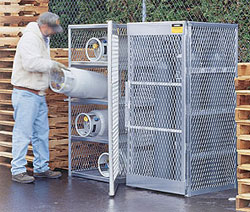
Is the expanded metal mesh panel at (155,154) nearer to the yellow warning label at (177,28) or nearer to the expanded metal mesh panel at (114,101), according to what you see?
the expanded metal mesh panel at (114,101)

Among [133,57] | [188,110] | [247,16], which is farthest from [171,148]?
[247,16]

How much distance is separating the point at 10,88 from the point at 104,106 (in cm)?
161

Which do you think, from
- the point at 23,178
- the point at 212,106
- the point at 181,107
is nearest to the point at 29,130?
the point at 23,178

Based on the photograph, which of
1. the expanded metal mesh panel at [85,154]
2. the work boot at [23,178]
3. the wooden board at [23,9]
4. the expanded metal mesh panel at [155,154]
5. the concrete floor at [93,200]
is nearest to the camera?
the concrete floor at [93,200]

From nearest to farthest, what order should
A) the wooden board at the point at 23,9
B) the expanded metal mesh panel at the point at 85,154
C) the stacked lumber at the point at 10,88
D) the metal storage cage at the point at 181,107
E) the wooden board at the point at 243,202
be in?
1. the wooden board at the point at 243,202
2. the metal storage cage at the point at 181,107
3. the expanded metal mesh panel at the point at 85,154
4. the stacked lumber at the point at 10,88
5. the wooden board at the point at 23,9

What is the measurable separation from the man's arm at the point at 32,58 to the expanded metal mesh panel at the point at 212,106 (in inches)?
76.6

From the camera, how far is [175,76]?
844 centimetres

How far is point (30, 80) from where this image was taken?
9.12 meters

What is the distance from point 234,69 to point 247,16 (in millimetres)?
2223

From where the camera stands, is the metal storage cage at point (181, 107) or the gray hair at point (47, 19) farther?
the gray hair at point (47, 19)

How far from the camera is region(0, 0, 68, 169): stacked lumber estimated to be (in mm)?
10219

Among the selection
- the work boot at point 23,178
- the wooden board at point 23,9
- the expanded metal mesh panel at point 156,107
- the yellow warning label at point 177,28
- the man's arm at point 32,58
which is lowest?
the work boot at point 23,178

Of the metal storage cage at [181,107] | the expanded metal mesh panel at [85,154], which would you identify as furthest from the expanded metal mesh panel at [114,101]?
the expanded metal mesh panel at [85,154]

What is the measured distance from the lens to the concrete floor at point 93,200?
7.91 metres
